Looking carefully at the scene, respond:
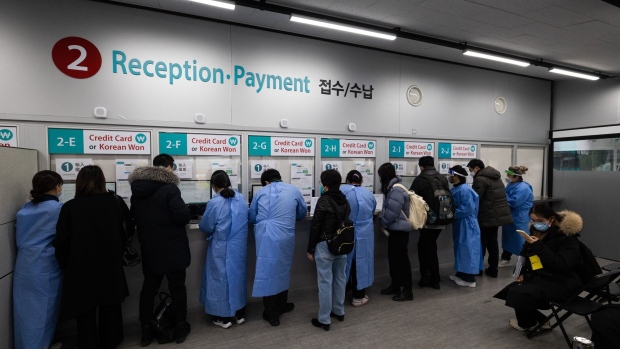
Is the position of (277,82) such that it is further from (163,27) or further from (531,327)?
(531,327)

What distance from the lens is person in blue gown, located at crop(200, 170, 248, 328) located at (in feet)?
10.1

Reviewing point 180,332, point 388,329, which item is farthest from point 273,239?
point 388,329

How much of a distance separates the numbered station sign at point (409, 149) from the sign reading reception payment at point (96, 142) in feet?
10.3

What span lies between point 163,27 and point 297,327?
10.8 ft

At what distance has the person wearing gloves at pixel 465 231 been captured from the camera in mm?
4184

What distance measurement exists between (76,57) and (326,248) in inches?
116

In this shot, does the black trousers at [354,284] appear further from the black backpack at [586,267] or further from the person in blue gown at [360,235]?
the black backpack at [586,267]

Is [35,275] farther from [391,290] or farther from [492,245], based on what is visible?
[492,245]

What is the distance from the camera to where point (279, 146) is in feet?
13.5

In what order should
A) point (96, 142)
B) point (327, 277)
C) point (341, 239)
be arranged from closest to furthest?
point (341, 239) < point (327, 277) < point (96, 142)

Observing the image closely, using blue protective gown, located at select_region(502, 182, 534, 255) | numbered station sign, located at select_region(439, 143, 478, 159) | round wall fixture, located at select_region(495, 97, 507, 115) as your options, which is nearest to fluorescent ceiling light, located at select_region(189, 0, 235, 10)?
numbered station sign, located at select_region(439, 143, 478, 159)

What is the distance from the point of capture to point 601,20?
11.8 feet

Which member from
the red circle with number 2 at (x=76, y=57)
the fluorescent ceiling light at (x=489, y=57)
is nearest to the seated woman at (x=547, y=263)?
the fluorescent ceiling light at (x=489, y=57)

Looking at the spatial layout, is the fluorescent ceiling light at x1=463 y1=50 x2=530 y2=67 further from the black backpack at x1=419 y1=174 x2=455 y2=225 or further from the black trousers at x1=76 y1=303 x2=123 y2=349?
the black trousers at x1=76 y1=303 x2=123 y2=349
